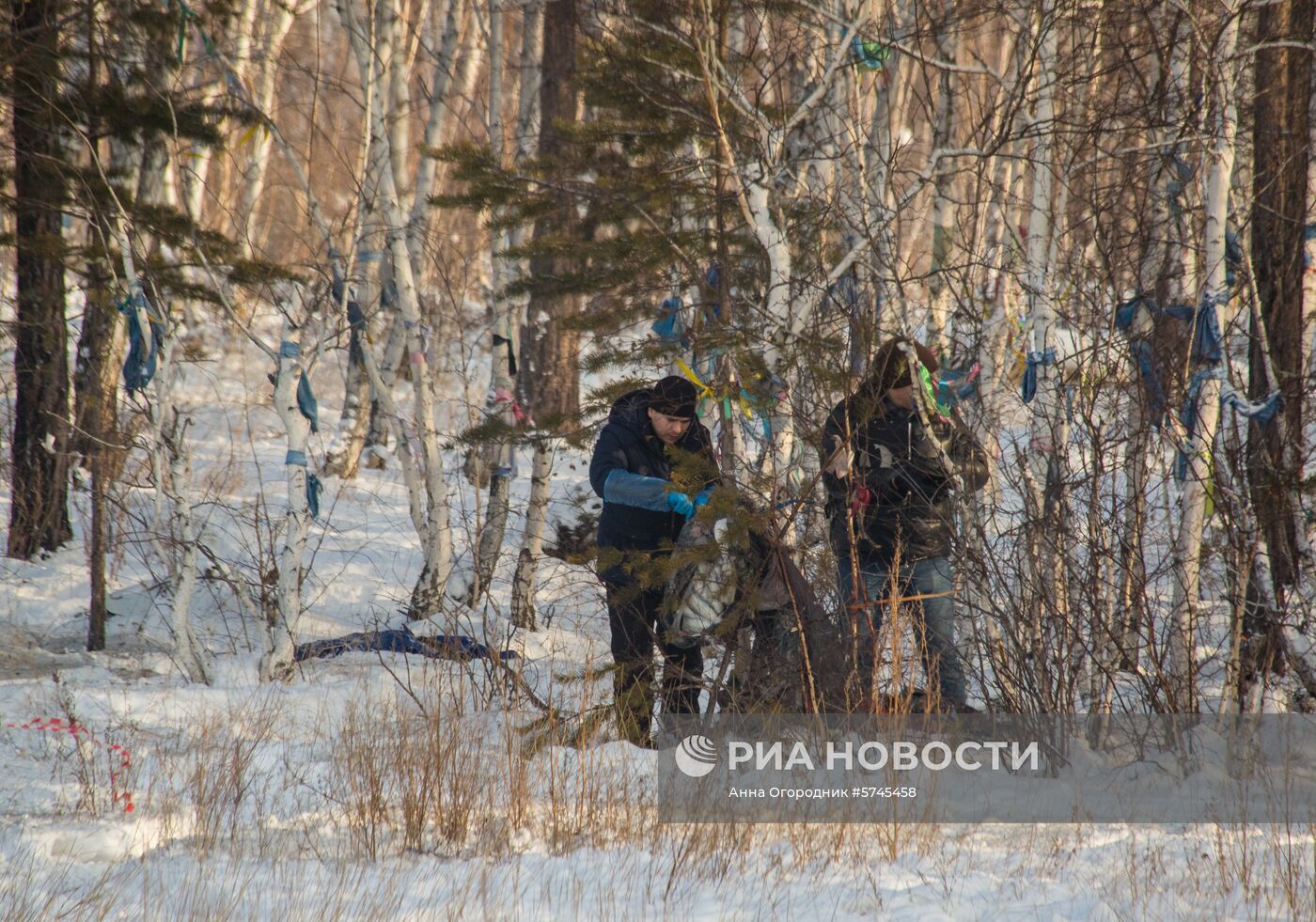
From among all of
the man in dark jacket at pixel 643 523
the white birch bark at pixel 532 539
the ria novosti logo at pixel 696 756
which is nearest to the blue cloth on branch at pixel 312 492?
the white birch bark at pixel 532 539

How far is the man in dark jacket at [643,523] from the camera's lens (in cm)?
Result: 402

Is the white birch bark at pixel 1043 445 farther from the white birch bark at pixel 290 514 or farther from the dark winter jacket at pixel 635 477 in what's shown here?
the white birch bark at pixel 290 514

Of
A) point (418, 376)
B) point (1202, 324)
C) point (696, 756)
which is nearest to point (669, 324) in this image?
point (418, 376)

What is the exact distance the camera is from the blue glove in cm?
407

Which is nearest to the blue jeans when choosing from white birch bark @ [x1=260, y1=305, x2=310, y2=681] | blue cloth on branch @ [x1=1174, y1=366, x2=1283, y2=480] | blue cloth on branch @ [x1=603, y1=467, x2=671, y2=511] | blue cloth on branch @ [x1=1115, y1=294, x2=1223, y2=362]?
blue cloth on branch @ [x1=603, y1=467, x2=671, y2=511]

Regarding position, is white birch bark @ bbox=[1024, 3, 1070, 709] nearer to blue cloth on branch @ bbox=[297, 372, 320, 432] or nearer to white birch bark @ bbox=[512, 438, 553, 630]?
white birch bark @ bbox=[512, 438, 553, 630]

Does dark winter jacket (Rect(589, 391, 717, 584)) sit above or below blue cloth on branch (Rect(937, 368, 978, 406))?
below

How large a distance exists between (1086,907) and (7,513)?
9.05 m

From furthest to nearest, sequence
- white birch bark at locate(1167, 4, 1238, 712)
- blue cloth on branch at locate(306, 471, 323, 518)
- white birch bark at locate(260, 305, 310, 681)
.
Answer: blue cloth on branch at locate(306, 471, 323, 518) < white birch bark at locate(260, 305, 310, 681) < white birch bark at locate(1167, 4, 1238, 712)

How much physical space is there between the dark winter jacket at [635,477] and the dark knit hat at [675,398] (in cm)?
8

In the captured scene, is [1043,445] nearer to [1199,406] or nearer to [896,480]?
[1199,406]

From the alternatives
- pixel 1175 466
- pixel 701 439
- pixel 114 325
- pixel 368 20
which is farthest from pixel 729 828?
pixel 114 325

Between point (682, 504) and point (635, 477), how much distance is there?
0.22m

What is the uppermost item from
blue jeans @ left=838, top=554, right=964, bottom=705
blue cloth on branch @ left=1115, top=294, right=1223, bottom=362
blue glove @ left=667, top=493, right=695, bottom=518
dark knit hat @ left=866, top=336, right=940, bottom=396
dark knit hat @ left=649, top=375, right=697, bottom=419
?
blue cloth on branch @ left=1115, top=294, right=1223, bottom=362
